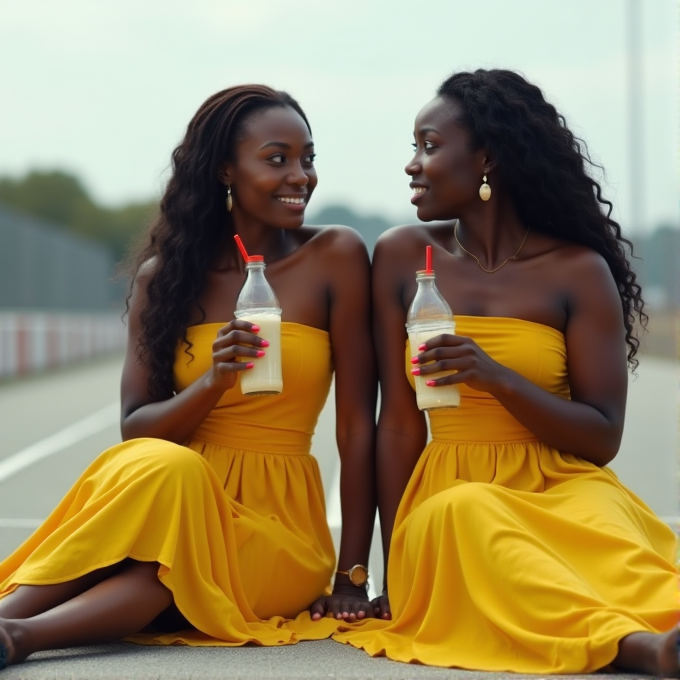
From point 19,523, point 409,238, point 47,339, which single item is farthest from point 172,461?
point 47,339

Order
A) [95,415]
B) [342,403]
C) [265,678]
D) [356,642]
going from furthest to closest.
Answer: [95,415], [342,403], [356,642], [265,678]

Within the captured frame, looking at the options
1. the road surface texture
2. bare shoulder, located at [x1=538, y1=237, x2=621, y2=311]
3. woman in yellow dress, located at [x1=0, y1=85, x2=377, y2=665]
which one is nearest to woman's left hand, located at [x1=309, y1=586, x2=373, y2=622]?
woman in yellow dress, located at [x1=0, y1=85, x2=377, y2=665]

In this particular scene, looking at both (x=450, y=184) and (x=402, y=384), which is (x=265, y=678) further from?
(x=450, y=184)

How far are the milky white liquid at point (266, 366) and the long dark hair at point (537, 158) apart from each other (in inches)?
44.4

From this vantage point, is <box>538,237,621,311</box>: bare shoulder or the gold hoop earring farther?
the gold hoop earring

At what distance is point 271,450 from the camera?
507cm

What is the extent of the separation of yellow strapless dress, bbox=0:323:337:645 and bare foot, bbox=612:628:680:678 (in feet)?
4.28

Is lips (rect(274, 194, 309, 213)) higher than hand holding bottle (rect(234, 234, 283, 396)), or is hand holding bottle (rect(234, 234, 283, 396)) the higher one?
lips (rect(274, 194, 309, 213))

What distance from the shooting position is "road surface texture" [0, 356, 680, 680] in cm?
399

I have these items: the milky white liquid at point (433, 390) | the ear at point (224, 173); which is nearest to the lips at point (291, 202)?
the ear at point (224, 173)

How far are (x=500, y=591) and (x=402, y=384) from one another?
47.3 inches

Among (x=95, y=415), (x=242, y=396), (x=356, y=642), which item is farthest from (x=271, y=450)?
(x=95, y=415)

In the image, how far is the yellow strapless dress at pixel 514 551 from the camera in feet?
12.8

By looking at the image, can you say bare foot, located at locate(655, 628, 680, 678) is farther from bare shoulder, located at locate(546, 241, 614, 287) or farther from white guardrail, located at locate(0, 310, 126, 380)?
white guardrail, located at locate(0, 310, 126, 380)
